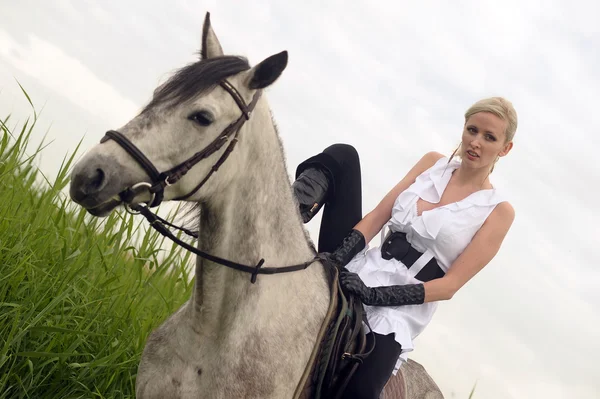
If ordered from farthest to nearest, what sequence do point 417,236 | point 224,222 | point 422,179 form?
point 422,179 < point 417,236 < point 224,222

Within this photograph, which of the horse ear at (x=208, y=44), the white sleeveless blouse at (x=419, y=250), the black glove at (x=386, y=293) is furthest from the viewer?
the white sleeveless blouse at (x=419, y=250)

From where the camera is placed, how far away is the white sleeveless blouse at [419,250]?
12.5 ft

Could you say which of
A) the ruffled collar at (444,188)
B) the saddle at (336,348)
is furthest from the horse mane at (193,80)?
the ruffled collar at (444,188)

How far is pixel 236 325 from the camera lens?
10.2 feet

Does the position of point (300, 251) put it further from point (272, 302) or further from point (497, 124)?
point (497, 124)

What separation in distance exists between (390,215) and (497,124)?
98cm

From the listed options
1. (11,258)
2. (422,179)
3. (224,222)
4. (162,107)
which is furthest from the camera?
(11,258)

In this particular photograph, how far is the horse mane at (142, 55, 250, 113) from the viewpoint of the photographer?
2789 millimetres

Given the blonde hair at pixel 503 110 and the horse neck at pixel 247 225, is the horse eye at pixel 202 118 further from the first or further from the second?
the blonde hair at pixel 503 110

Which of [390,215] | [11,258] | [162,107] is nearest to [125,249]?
[11,258]

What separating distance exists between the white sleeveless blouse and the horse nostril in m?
1.97

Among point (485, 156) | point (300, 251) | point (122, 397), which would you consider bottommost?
point (122, 397)

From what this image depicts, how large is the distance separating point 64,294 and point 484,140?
10.8ft

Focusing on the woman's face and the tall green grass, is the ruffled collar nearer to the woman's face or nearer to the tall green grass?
the woman's face
